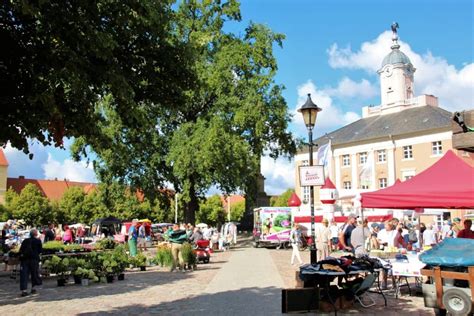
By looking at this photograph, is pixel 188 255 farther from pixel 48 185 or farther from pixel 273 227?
pixel 48 185

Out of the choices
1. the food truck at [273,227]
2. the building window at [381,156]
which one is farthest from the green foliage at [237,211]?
the food truck at [273,227]

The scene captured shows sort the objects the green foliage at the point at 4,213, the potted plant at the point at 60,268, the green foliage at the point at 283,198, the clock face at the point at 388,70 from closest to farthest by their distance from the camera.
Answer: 1. the potted plant at the point at 60,268
2. the green foliage at the point at 4,213
3. the clock face at the point at 388,70
4. the green foliage at the point at 283,198

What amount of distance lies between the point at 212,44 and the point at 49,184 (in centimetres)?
8197

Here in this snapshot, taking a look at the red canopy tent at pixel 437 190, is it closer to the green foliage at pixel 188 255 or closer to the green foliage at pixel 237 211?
the green foliage at pixel 188 255

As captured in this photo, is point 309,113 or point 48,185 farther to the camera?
point 48,185

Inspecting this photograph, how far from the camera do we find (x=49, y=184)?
108 m

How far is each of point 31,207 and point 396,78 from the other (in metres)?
56.0

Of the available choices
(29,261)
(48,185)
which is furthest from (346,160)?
(48,185)

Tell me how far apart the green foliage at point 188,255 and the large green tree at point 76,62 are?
10.8m

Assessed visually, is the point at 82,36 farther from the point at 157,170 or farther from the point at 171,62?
the point at 157,170

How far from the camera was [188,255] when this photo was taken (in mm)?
18578

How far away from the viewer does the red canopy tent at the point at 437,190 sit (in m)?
10.3

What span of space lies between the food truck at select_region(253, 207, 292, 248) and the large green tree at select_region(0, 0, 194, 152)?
25.6 metres

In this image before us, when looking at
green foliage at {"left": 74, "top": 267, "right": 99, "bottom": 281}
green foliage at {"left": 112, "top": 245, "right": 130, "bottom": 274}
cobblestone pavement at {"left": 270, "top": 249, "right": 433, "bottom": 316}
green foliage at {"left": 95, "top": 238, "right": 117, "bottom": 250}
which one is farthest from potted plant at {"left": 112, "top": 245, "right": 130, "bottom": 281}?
green foliage at {"left": 95, "top": 238, "right": 117, "bottom": 250}
